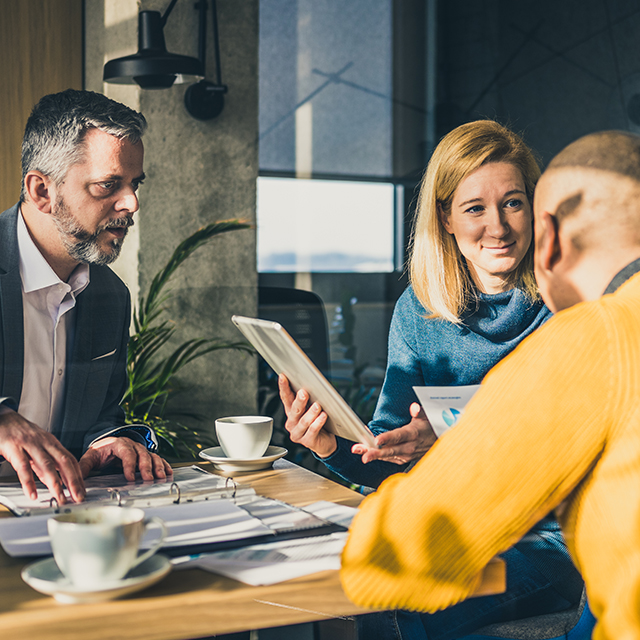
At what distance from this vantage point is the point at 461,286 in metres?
1.49

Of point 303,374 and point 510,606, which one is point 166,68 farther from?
point 510,606

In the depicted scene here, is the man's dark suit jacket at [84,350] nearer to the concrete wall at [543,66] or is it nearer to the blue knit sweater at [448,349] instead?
the blue knit sweater at [448,349]

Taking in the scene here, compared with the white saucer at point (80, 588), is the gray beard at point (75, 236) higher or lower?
higher

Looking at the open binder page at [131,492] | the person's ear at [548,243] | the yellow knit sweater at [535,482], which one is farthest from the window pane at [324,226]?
the yellow knit sweater at [535,482]

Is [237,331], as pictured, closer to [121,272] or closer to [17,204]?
[121,272]

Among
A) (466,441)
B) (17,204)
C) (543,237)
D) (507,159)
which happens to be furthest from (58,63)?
(466,441)

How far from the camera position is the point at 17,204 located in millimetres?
1468

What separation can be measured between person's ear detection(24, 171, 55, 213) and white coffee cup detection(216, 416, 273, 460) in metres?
0.64

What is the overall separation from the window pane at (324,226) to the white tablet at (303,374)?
1.20 metres

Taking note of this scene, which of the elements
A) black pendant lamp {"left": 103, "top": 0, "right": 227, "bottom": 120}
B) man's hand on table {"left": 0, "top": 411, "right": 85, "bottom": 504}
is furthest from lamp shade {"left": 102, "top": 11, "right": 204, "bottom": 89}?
man's hand on table {"left": 0, "top": 411, "right": 85, "bottom": 504}

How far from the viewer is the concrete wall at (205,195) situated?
1.97 m

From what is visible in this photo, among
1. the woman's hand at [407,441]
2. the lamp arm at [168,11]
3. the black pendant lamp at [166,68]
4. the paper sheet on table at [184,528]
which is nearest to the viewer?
the paper sheet on table at [184,528]

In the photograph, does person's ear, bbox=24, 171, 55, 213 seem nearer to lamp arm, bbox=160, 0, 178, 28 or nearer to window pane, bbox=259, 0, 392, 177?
lamp arm, bbox=160, 0, 178, 28

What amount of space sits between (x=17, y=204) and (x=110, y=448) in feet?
2.10
